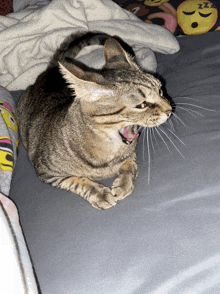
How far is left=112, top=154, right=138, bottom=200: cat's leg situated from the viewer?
1204 mm

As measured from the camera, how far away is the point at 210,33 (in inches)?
81.6

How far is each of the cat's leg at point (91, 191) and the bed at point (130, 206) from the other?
29 mm

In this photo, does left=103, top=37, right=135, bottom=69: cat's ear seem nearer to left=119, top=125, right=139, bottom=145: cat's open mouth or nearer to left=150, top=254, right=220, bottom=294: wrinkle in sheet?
left=119, top=125, right=139, bottom=145: cat's open mouth

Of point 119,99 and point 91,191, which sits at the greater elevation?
point 119,99

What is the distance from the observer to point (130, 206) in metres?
1.13

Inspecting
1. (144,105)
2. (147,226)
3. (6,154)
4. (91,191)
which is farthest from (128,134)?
(6,154)

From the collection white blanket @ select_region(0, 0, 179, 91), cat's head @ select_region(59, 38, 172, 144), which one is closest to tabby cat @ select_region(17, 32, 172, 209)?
cat's head @ select_region(59, 38, 172, 144)

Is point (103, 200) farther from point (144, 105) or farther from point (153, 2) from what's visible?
point (153, 2)

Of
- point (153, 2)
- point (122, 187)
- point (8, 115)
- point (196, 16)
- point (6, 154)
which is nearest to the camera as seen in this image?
point (122, 187)

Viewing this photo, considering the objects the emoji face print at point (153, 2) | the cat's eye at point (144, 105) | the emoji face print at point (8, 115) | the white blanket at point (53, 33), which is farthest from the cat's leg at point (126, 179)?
the emoji face print at point (153, 2)

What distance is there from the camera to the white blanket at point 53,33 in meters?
1.92

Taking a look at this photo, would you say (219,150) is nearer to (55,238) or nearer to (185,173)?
(185,173)

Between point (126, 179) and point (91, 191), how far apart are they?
17cm

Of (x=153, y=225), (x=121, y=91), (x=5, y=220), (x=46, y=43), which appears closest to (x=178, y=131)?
(x=121, y=91)
